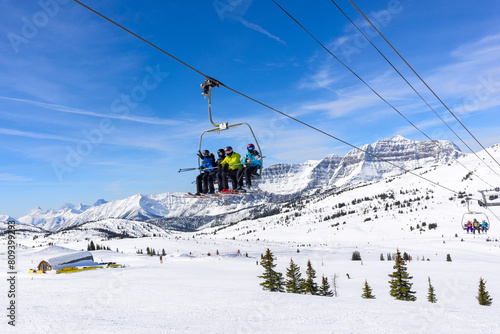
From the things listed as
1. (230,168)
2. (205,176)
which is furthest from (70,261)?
(230,168)

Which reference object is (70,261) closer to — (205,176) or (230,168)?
(205,176)

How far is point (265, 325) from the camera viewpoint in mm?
13680

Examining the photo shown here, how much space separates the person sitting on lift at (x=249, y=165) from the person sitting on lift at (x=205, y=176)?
1.51m

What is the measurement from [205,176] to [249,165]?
7.62 feet

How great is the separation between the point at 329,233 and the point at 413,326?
10008 cm

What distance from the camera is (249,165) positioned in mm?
14422

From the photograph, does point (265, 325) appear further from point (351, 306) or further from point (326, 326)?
point (351, 306)

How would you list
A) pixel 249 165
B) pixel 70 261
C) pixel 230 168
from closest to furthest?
pixel 249 165 → pixel 230 168 → pixel 70 261

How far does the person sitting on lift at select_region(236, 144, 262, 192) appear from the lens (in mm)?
14141

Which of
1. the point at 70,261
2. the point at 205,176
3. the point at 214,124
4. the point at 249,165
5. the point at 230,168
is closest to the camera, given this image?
the point at 214,124

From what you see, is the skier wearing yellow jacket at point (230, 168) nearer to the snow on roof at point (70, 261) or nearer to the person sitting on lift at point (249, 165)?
the person sitting on lift at point (249, 165)

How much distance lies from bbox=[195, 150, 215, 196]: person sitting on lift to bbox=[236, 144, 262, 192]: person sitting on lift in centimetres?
151

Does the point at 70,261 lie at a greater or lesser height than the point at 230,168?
lesser

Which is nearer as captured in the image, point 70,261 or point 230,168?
point 230,168
